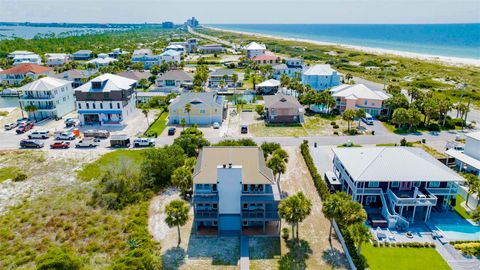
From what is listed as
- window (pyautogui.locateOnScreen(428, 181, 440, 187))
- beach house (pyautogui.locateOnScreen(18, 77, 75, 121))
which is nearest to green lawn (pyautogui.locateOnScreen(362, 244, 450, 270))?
window (pyautogui.locateOnScreen(428, 181, 440, 187))

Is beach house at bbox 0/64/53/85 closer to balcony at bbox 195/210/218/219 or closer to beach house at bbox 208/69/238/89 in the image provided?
beach house at bbox 208/69/238/89

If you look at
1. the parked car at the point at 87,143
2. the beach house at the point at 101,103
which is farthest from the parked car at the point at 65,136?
the beach house at the point at 101,103

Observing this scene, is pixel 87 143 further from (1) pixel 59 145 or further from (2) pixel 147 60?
(2) pixel 147 60

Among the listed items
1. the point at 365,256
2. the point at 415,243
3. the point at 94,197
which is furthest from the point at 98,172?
the point at 415,243

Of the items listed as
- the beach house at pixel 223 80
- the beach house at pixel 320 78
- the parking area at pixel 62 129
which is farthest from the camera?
the beach house at pixel 223 80

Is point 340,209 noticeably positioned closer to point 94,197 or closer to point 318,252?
point 318,252

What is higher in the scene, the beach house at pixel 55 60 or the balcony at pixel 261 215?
the beach house at pixel 55 60

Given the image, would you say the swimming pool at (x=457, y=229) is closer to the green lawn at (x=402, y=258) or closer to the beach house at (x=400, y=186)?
the beach house at (x=400, y=186)
